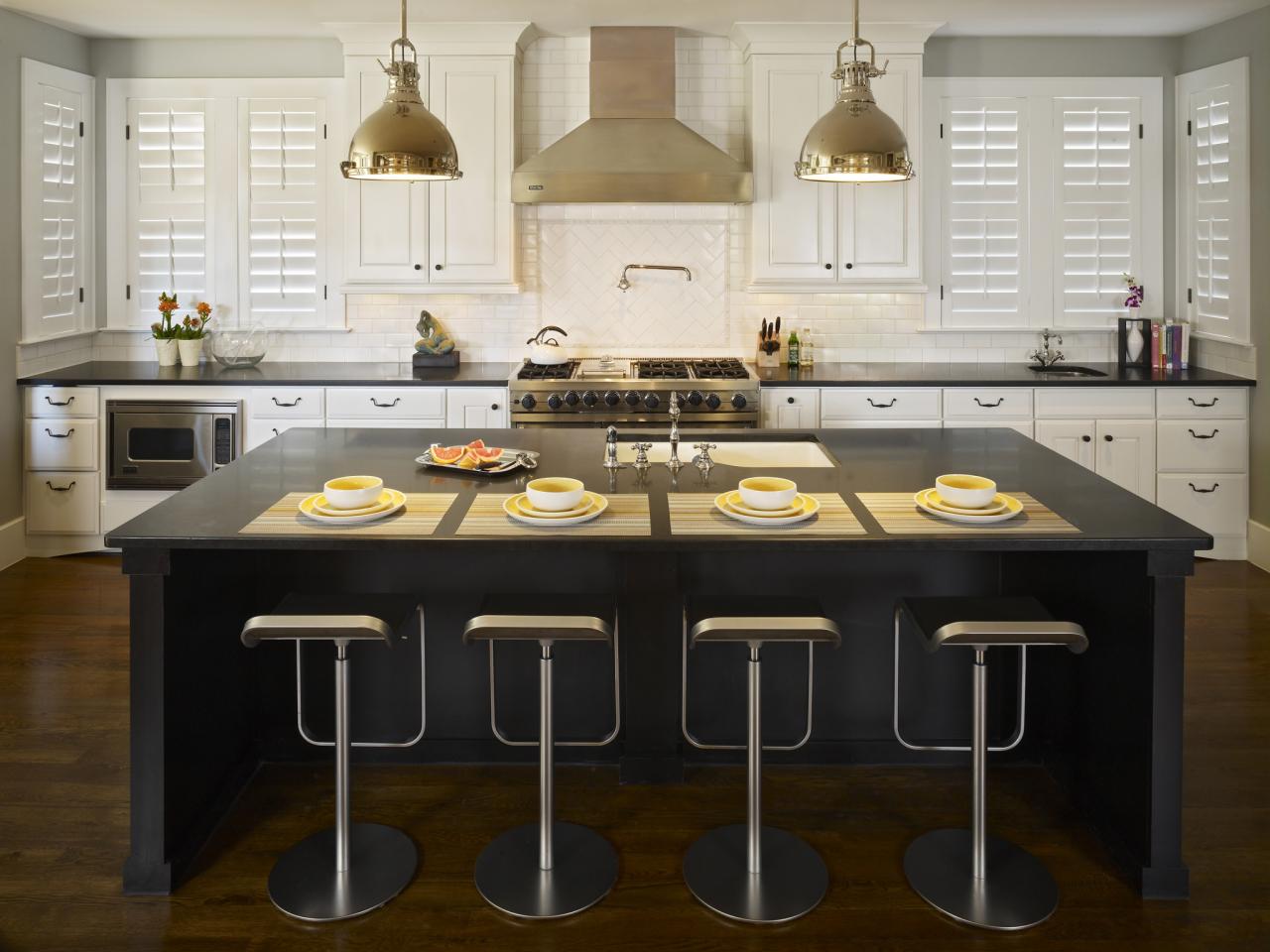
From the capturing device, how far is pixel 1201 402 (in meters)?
5.57

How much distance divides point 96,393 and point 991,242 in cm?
454

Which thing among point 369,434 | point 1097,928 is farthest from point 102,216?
point 1097,928

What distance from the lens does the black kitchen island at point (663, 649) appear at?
290cm

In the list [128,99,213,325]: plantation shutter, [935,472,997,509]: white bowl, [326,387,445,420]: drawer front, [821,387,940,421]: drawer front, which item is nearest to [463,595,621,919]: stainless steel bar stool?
[935,472,997,509]: white bowl

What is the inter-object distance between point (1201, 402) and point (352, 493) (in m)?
4.38

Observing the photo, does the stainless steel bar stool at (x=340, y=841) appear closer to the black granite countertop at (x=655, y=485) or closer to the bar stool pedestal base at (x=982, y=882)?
the black granite countertop at (x=655, y=485)

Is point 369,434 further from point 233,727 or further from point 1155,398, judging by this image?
point 1155,398

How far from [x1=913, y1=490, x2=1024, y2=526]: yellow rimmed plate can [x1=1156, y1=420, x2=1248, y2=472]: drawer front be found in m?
3.15

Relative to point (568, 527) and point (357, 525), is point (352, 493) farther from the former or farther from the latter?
point (568, 527)

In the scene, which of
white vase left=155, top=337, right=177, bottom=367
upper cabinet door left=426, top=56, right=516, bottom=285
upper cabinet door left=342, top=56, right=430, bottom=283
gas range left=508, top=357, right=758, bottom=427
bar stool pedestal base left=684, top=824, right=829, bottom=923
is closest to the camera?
bar stool pedestal base left=684, top=824, right=829, bottom=923

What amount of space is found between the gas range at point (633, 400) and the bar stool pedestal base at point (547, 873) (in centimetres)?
260

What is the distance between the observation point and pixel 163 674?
2.72 metres

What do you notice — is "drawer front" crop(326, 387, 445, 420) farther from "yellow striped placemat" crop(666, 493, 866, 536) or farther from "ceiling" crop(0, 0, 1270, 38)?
"yellow striped placemat" crop(666, 493, 866, 536)

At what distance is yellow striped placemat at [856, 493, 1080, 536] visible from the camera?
8.71ft
